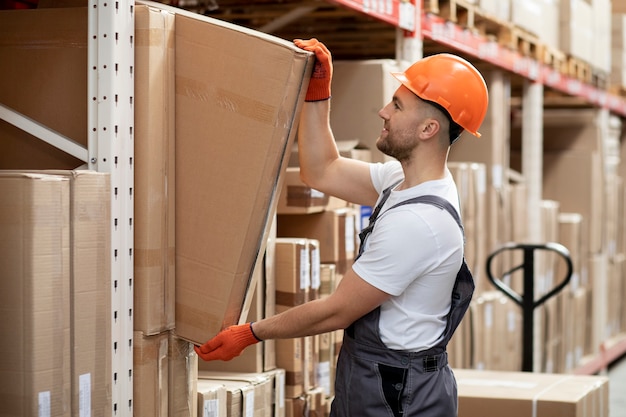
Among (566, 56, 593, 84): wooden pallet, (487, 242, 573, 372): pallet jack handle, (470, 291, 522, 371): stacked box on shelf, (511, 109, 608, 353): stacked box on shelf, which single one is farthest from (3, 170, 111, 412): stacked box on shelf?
(511, 109, 608, 353): stacked box on shelf

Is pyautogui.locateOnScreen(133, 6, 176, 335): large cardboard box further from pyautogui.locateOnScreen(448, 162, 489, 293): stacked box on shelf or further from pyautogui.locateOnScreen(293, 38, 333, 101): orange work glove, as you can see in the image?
pyautogui.locateOnScreen(448, 162, 489, 293): stacked box on shelf

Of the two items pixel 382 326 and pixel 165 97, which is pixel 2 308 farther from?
pixel 382 326

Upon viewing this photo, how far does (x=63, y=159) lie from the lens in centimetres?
301

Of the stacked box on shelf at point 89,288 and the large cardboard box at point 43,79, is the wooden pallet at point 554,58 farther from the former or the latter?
the stacked box on shelf at point 89,288

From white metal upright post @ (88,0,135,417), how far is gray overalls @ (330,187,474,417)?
0.67 metres

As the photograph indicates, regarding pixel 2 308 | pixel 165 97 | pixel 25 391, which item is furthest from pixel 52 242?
pixel 165 97

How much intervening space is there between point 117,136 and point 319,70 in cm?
68

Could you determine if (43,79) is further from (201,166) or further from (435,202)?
(435,202)

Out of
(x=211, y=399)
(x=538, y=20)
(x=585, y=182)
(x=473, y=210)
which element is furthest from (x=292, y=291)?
(x=585, y=182)

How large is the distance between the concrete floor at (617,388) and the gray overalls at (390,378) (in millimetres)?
4471

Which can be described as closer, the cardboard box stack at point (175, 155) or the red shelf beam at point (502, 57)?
the cardboard box stack at point (175, 155)

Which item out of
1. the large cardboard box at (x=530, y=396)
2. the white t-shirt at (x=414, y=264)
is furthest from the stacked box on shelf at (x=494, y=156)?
the white t-shirt at (x=414, y=264)

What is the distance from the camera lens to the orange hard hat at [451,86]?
10.0 feet

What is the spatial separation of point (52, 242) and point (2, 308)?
215 mm
